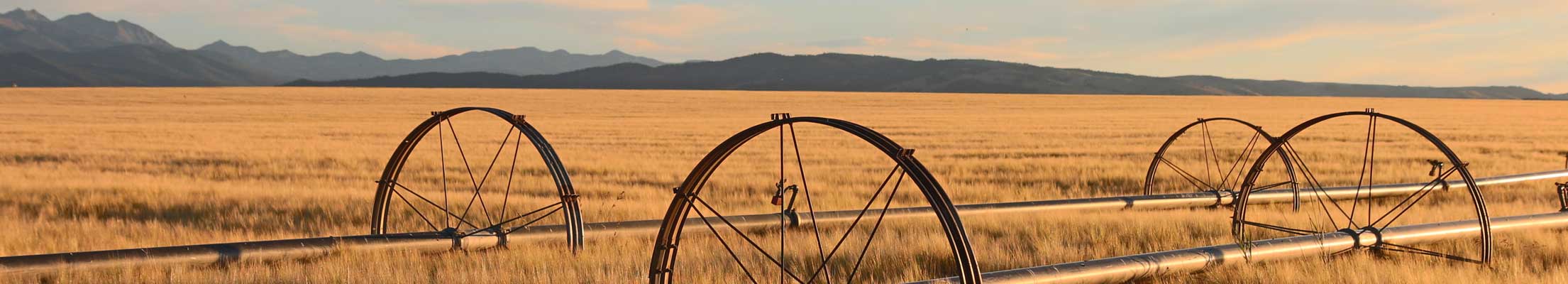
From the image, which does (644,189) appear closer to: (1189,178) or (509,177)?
(509,177)

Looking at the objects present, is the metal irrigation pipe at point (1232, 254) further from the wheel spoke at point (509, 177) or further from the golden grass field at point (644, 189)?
the wheel spoke at point (509, 177)

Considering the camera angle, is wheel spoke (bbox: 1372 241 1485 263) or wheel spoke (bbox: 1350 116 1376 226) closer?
wheel spoke (bbox: 1350 116 1376 226)

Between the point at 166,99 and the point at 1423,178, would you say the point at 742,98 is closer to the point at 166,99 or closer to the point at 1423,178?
the point at 166,99

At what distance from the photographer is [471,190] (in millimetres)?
14320

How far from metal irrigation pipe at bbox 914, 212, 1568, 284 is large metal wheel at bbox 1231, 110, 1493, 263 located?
0.24 feet

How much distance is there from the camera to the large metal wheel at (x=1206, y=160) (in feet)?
38.3

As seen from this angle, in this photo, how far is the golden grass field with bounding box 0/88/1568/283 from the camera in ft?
22.8

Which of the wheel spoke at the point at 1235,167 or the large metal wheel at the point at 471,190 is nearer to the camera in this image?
the large metal wheel at the point at 471,190

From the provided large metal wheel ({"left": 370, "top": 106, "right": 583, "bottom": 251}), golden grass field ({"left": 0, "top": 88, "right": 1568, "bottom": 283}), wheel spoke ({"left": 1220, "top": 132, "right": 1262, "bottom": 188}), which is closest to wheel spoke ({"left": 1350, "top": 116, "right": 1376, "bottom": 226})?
golden grass field ({"left": 0, "top": 88, "right": 1568, "bottom": 283})

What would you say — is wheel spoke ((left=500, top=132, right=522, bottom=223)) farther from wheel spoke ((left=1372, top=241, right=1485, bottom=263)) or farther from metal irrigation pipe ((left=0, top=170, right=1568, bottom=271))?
wheel spoke ((left=1372, top=241, right=1485, bottom=263))

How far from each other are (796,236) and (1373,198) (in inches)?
315

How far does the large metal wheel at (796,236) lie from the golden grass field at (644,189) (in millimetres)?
76

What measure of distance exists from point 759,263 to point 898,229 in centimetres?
212

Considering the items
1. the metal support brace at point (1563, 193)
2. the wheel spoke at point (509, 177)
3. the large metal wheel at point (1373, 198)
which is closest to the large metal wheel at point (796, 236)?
the wheel spoke at point (509, 177)
